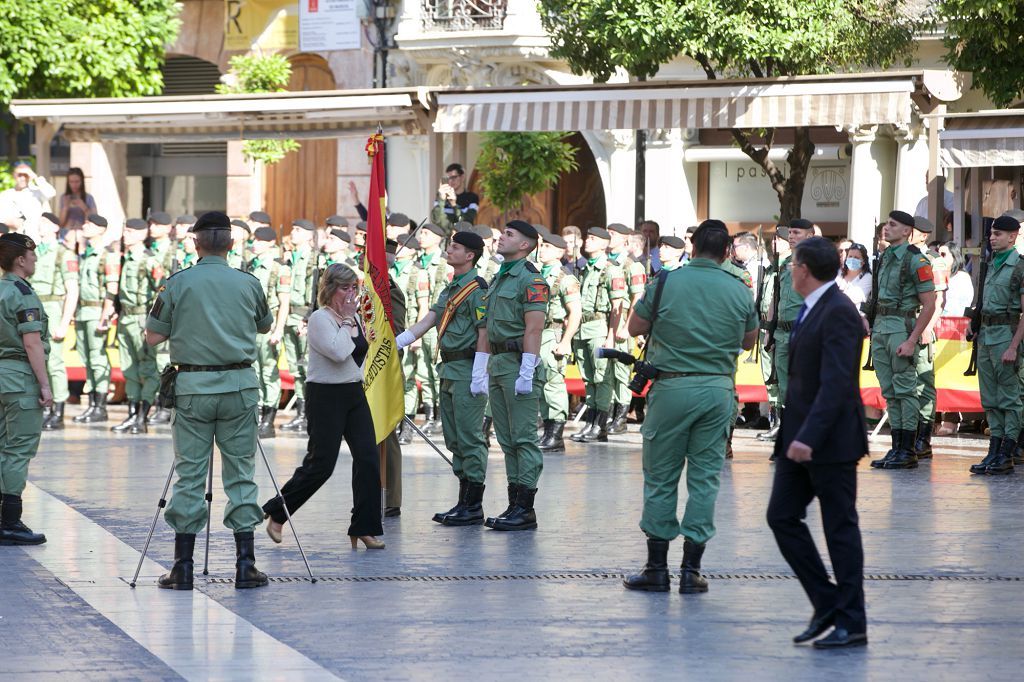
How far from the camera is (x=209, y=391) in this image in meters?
8.82

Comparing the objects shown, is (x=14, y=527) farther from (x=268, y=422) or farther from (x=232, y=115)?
(x=232, y=115)

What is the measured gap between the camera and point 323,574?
9.29 meters

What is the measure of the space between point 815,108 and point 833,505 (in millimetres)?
10147

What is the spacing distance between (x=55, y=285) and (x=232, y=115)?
3.30m

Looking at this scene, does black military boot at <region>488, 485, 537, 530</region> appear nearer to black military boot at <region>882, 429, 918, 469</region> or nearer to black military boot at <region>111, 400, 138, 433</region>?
black military boot at <region>882, 429, 918, 469</region>

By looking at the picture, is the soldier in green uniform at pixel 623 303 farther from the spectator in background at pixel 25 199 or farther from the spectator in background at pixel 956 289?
the spectator in background at pixel 25 199

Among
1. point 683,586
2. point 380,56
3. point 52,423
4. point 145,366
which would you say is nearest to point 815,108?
point 145,366

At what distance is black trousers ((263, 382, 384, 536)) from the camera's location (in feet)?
32.3

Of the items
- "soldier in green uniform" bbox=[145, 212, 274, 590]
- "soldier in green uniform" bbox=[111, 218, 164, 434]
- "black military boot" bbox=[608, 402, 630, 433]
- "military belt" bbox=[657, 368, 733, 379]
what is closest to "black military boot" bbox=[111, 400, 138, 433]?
"soldier in green uniform" bbox=[111, 218, 164, 434]

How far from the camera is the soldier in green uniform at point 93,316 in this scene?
1794 cm

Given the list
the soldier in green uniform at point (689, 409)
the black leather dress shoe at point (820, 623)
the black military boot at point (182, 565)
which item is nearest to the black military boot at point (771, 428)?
the soldier in green uniform at point (689, 409)

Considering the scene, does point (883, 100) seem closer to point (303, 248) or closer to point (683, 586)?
point (303, 248)

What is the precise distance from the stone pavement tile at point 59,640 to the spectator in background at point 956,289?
987 centimetres

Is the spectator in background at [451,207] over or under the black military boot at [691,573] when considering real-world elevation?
over
